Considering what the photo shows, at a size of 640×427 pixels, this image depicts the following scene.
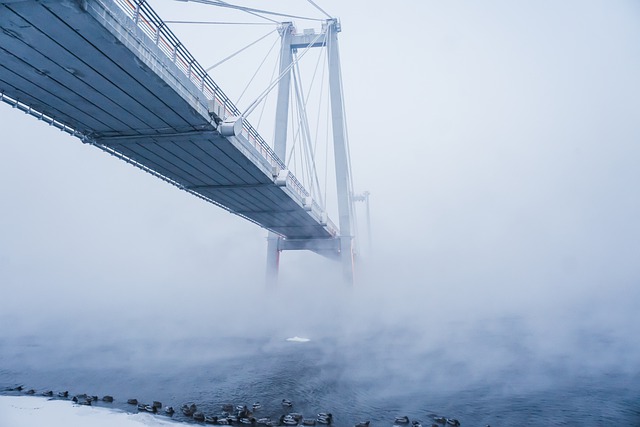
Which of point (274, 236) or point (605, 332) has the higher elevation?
point (274, 236)

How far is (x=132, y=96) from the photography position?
923 centimetres

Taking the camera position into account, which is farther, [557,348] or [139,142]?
[557,348]

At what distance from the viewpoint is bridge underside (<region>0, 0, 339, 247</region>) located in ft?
20.4

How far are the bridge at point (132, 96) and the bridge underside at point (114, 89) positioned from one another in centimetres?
2

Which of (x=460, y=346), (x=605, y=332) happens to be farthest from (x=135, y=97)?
(x=605, y=332)

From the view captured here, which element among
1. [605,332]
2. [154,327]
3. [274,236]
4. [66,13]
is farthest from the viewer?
[274,236]

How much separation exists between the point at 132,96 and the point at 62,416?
8.41m

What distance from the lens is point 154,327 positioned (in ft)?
80.0

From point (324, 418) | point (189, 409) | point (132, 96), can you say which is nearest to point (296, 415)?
point (324, 418)

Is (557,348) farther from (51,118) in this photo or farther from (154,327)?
(154,327)

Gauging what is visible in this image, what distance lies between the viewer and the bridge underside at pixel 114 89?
620cm

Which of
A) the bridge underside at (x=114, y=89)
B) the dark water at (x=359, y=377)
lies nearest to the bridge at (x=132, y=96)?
the bridge underside at (x=114, y=89)

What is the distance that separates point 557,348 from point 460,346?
4498 mm

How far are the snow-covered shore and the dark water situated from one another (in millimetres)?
806
